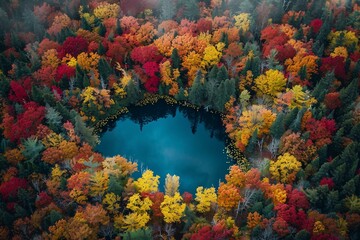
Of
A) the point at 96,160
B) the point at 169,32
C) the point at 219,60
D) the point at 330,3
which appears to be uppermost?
the point at 330,3

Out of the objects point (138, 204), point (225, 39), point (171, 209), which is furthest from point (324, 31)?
point (138, 204)

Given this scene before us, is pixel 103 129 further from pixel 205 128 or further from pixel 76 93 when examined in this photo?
pixel 205 128

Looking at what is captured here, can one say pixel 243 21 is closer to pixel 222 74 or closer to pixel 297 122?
pixel 222 74

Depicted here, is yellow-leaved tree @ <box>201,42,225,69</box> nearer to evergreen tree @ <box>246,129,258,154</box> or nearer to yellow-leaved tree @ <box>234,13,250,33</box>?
yellow-leaved tree @ <box>234,13,250,33</box>

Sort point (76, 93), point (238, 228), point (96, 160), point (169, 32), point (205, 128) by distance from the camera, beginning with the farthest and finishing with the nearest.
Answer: point (169, 32), point (205, 128), point (76, 93), point (96, 160), point (238, 228)

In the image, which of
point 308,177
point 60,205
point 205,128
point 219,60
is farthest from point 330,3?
point 60,205

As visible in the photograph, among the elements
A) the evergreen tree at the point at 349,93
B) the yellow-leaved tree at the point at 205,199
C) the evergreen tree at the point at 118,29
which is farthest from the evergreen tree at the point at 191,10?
the yellow-leaved tree at the point at 205,199

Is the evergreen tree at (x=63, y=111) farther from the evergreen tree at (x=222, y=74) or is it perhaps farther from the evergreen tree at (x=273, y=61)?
the evergreen tree at (x=273, y=61)
